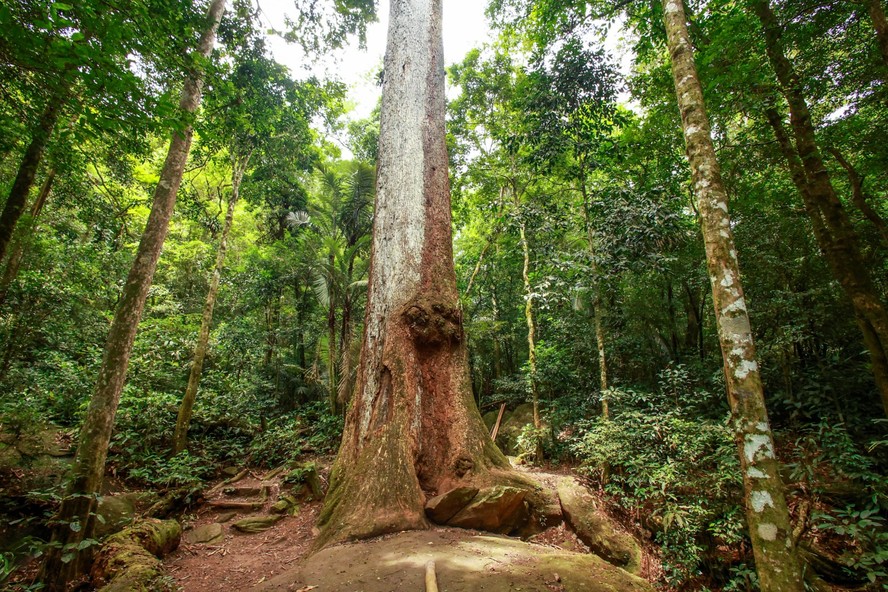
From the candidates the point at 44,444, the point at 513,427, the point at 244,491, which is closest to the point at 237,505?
the point at 244,491

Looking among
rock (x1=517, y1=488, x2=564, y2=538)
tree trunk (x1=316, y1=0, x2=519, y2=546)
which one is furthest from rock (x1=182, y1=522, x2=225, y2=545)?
rock (x1=517, y1=488, x2=564, y2=538)

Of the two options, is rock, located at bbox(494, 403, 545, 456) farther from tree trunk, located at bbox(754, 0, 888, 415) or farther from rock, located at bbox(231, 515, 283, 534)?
tree trunk, located at bbox(754, 0, 888, 415)

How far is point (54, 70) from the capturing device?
2787 millimetres

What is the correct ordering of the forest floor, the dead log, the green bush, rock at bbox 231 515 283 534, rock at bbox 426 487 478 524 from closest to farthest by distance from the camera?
the forest floor
the dead log
rock at bbox 426 487 478 524
the green bush
rock at bbox 231 515 283 534

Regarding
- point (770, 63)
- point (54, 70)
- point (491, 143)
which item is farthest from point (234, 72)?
point (770, 63)

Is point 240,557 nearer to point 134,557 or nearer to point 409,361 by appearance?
point 134,557

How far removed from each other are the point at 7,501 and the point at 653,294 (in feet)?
43.8

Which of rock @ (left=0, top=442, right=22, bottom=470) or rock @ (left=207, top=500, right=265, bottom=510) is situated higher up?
rock @ (left=0, top=442, right=22, bottom=470)

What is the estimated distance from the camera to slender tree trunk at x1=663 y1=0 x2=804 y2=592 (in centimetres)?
239

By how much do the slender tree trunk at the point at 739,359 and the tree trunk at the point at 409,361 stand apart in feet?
6.41

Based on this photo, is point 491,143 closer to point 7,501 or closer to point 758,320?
point 758,320

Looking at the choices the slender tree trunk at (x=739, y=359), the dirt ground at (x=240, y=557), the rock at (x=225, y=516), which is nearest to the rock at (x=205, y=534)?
the dirt ground at (x=240, y=557)

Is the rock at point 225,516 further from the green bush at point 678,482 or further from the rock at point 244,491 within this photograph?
the green bush at point 678,482

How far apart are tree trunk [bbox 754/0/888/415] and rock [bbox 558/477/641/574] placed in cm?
372
